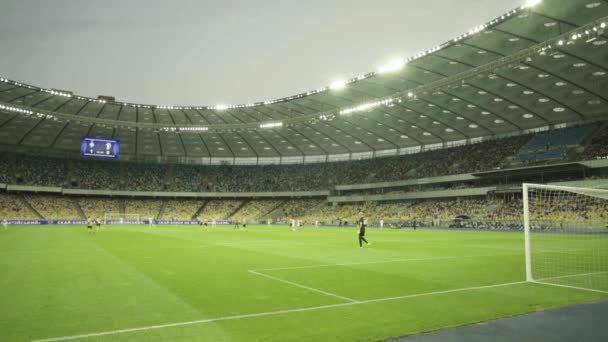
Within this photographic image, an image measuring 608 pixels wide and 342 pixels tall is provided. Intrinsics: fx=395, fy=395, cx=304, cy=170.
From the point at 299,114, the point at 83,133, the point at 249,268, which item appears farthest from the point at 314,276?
the point at 83,133

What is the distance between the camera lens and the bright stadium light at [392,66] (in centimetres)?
3417

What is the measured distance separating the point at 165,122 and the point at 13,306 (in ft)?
176

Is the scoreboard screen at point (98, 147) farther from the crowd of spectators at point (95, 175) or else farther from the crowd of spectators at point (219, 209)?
the crowd of spectators at point (95, 175)

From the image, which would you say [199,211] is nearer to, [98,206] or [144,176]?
[144,176]

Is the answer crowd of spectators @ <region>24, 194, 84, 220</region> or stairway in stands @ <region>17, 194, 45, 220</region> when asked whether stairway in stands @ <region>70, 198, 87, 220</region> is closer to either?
crowd of spectators @ <region>24, 194, 84, 220</region>

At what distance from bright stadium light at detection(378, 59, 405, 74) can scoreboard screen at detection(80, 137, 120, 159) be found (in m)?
32.7

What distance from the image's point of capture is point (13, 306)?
25.8 feet

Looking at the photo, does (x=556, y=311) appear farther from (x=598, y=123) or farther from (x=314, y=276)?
(x=598, y=123)

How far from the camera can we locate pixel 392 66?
113 feet

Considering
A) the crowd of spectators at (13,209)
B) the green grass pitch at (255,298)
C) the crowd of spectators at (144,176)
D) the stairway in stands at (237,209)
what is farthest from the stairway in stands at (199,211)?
the green grass pitch at (255,298)

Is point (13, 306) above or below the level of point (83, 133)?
below

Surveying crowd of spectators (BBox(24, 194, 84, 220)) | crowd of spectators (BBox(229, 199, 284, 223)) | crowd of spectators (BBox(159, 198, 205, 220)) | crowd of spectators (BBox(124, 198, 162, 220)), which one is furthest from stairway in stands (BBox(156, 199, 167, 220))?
crowd of spectators (BBox(229, 199, 284, 223))

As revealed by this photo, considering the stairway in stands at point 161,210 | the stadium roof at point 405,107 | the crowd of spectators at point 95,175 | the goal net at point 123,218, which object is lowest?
the goal net at point 123,218

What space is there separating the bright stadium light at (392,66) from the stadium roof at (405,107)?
18cm
